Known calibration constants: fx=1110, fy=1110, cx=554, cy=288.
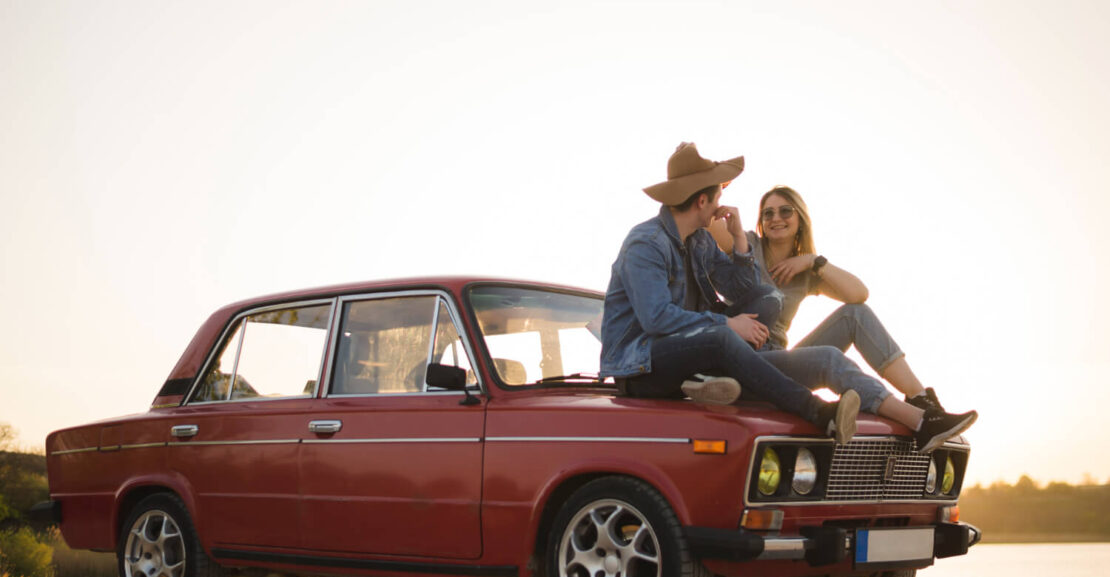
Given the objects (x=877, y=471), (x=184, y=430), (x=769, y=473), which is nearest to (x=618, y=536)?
(x=769, y=473)

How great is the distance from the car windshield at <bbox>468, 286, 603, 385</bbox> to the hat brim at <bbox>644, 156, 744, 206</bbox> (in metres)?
0.92

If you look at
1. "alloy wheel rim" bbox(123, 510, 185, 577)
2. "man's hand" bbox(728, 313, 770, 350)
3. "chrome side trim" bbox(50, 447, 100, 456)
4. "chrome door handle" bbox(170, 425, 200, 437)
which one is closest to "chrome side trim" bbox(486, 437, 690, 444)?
"man's hand" bbox(728, 313, 770, 350)

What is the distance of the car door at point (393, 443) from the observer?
5.62 meters

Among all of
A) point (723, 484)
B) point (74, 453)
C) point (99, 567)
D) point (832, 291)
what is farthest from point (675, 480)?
point (99, 567)

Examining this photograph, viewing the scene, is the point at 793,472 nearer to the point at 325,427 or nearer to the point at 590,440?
the point at 590,440

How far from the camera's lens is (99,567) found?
11.1m

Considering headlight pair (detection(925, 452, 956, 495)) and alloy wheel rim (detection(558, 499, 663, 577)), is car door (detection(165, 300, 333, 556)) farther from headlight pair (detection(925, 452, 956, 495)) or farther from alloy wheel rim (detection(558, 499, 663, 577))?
headlight pair (detection(925, 452, 956, 495))

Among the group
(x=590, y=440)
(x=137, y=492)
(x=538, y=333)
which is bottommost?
(x=137, y=492)

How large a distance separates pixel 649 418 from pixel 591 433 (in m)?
0.29

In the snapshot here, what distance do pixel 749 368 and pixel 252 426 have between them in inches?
126

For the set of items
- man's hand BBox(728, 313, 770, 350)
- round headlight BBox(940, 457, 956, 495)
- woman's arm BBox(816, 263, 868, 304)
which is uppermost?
woman's arm BBox(816, 263, 868, 304)

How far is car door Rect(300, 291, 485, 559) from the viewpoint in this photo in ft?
18.4

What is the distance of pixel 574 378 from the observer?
19.4 ft

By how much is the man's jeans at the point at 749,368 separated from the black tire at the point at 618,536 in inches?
24.6
